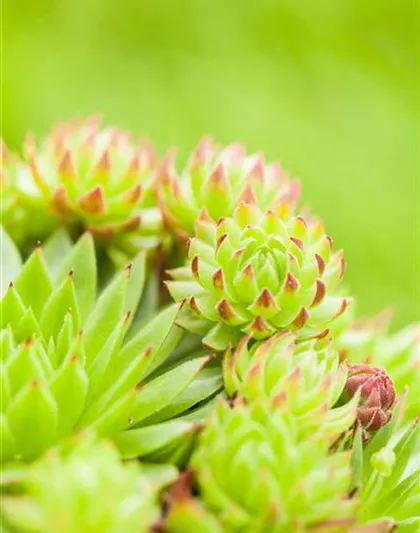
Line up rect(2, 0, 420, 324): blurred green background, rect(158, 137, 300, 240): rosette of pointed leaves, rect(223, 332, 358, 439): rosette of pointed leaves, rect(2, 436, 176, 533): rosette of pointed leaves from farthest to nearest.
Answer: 1. rect(2, 0, 420, 324): blurred green background
2. rect(158, 137, 300, 240): rosette of pointed leaves
3. rect(223, 332, 358, 439): rosette of pointed leaves
4. rect(2, 436, 176, 533): rosette of pointed leaves

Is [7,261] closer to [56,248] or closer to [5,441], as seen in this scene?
[56,248]

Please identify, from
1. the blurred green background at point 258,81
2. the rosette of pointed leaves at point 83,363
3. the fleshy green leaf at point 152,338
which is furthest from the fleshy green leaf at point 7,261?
the blurred green background at point 258,81

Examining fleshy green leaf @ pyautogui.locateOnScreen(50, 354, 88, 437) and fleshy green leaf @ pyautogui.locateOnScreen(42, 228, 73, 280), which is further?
fleshy green leaf @ pyautogui.locateOnScreen(42, 228, 73, 280)

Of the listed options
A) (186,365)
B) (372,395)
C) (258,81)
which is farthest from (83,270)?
(258,81)

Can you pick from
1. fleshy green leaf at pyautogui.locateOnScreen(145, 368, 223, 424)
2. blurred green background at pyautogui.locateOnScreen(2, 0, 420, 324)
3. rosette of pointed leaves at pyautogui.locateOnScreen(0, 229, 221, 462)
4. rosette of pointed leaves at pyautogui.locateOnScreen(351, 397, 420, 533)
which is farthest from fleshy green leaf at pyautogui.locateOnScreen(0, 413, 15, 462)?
blurred green background at pyautogui.locateOnScreen(2, 0, 420, 324)

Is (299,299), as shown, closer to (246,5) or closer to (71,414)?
(71,414)

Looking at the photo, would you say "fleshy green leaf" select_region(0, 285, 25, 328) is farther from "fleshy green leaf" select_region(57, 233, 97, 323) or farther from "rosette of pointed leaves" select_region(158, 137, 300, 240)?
"rosette of pointed leaves" select_region(158, 137, 300, 240)

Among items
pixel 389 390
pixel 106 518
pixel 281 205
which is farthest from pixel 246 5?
pixel 106 518
